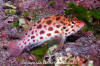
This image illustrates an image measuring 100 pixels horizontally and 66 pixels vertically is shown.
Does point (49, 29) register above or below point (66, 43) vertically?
above

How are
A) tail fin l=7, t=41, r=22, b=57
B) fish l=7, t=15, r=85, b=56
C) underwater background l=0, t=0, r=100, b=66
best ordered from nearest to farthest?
underwater background l=0, t=0, r=100, b=66
tail fin l=7, t=41, r=22, b=57
fish l=7, t=15, r=85, b=56

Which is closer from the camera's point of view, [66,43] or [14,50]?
[14,50]

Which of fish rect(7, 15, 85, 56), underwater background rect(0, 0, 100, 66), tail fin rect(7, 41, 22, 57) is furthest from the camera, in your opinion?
fish rect(7, 15, 85, 56)

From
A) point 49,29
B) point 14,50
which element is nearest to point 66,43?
point 49,29

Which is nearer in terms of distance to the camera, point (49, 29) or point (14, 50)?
point (14, 50)

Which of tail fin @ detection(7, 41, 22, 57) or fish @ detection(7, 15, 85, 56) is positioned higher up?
fish @ detection(7, 15, 85, 56)

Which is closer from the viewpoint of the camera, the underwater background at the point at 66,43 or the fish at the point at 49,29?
the underwater background at the point at 66,43

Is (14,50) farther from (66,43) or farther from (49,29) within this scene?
(66,43)

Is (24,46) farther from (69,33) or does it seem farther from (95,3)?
(95,3)
